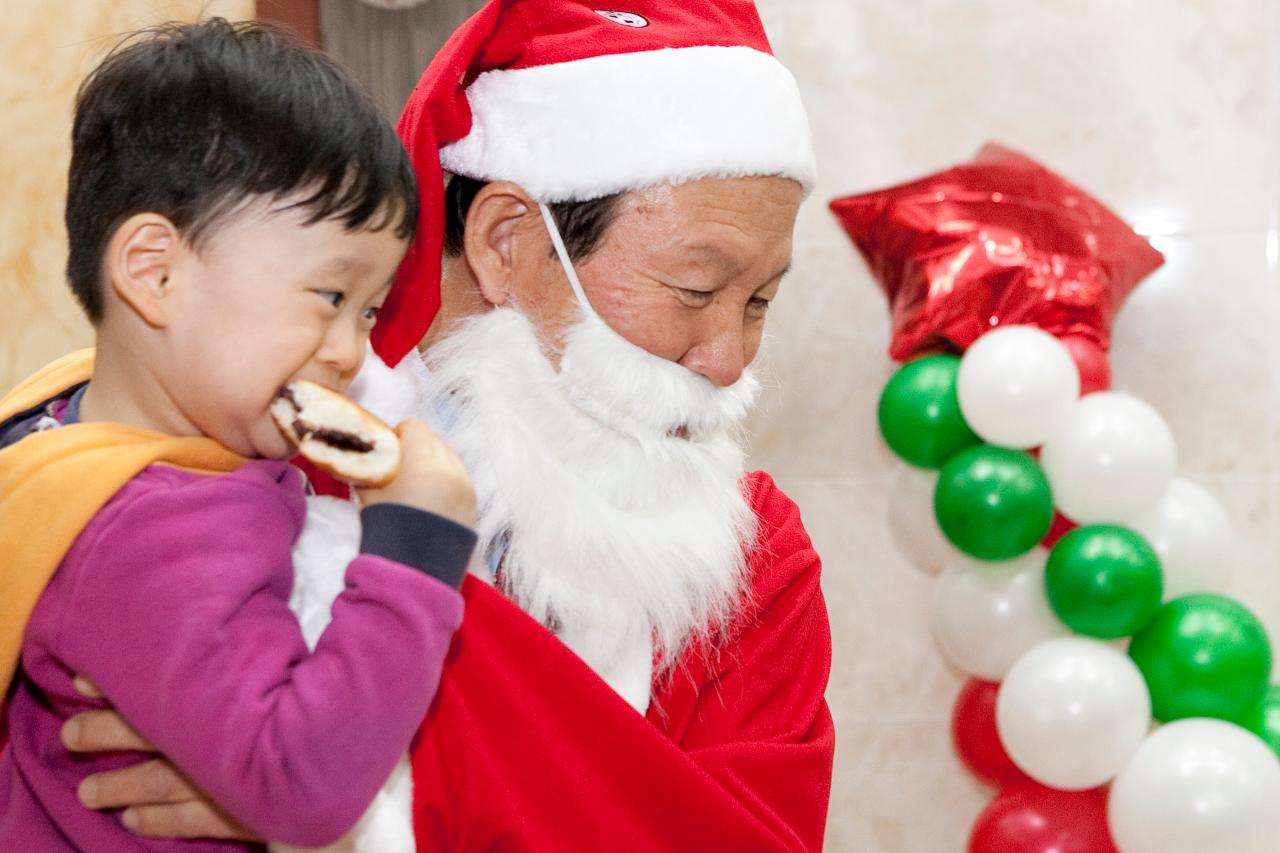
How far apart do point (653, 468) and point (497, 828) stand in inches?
16.9

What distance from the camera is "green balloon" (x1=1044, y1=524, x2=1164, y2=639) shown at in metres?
2.59

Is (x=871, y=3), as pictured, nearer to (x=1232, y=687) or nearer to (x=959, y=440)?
(x=959, y=440)

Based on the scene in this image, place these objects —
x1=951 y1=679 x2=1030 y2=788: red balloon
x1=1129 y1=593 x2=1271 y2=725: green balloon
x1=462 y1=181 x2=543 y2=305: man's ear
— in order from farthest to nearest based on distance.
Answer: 1. x1=951 y1=679 x2=1030 y2=788: red balloon
2. x1=1129 y1=593 x2=1271 y2=725: green balloon
3. x1=462 y1=181 x2=543 y2=305: man's ear

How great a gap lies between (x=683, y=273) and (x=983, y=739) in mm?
1910

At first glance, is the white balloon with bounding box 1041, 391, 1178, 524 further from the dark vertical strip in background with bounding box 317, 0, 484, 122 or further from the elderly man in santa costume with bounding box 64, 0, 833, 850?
the dark vertical strip in background with bounding box 317, 0, 484, 122

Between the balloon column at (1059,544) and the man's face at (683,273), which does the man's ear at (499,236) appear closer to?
the man's face at (683,273)

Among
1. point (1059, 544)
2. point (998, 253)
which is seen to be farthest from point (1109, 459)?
point (998, 253)

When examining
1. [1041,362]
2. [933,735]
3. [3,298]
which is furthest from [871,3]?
[3,298]

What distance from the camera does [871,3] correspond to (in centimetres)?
338

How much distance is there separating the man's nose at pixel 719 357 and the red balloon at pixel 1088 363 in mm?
1593

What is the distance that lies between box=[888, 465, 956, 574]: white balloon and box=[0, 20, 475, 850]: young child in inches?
86.0

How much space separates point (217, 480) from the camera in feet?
3.18

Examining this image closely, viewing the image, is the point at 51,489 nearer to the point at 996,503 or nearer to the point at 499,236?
the point at 499,236

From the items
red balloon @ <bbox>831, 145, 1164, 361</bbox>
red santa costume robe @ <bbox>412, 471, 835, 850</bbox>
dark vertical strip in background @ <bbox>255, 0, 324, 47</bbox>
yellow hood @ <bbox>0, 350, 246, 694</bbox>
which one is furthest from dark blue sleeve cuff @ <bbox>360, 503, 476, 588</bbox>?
red balloon @ <bbox>831, 145, 1164, 361</bbox>
